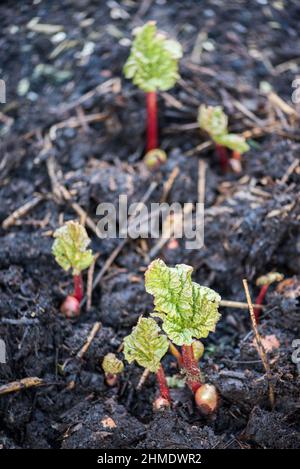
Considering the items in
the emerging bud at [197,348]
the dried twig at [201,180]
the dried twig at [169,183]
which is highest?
the dried twig at [169,183]

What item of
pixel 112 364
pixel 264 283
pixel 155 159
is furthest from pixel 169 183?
pixel 112 364

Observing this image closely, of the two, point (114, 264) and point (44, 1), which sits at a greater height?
point (44, 1)

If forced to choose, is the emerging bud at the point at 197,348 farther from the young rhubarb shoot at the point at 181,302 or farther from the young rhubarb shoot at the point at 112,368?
the young rhubarb shoot at the point at 112,368

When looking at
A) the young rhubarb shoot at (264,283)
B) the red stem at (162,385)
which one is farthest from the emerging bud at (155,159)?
the red stem at (162,385)

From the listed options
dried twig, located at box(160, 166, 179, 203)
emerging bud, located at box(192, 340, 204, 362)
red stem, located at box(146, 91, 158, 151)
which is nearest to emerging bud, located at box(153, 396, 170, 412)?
emerging bud, located at box(192, 340, 204, 362)

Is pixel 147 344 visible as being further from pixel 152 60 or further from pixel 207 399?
pixel 152 60

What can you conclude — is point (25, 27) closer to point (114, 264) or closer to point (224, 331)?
point (114, 264)
